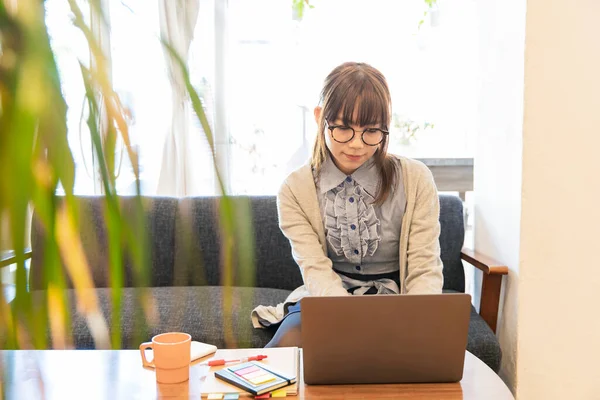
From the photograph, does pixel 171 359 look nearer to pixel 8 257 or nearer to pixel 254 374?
pixel 254 374

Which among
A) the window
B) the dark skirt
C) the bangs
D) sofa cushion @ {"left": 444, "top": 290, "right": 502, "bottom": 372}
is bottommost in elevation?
sofa cushion @ {"left": 444, "top": 290, "right": 502, "bottom": 372}

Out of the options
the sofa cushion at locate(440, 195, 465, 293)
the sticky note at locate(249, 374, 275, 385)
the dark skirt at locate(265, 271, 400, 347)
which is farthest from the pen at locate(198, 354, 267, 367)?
the sofa cushion at locate(440, 195, 465, 293)

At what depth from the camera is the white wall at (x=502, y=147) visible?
1.98 m

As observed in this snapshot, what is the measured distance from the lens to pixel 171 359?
110 cm

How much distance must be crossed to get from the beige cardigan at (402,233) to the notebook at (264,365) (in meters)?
0.47

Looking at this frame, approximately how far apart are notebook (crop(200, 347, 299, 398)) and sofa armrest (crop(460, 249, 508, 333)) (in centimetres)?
102

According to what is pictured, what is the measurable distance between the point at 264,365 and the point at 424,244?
32.1 inches

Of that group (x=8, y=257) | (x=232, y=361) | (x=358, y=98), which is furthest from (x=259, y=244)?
(x=8, y=257)

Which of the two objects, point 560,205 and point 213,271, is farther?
point 213,271

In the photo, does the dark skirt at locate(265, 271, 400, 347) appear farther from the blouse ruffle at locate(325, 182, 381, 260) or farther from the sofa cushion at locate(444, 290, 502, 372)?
the sofa cushion at locate(444, 290, 502, 372)

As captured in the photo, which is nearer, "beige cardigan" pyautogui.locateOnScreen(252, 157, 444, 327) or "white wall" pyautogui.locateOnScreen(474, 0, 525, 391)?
"beige cardigan" pyautogui.locateOnScreen(252, 157, 444, 327)

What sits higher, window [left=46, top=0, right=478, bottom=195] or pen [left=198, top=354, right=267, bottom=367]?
window [left=46, top=0, right=478, bottom=195]

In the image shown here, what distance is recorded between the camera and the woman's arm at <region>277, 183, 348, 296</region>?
1701 millimetres

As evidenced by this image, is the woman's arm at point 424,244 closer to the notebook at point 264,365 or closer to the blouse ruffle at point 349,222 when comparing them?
the blouse ruffle at point 349,222
